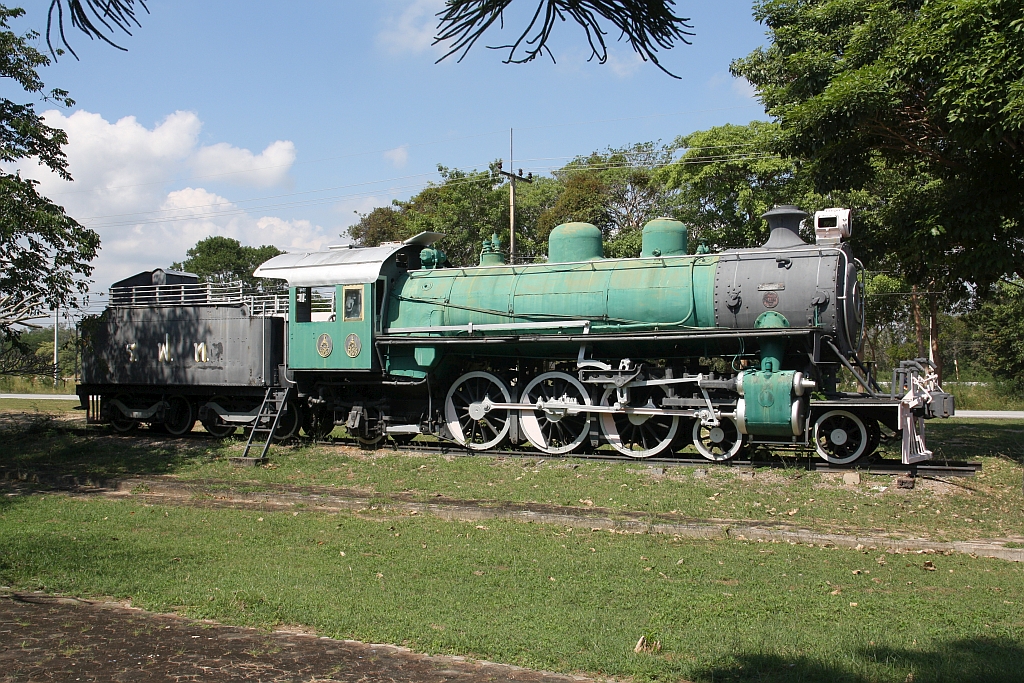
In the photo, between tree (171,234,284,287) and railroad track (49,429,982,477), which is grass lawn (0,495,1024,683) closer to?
railroad track (49,429,982,477)

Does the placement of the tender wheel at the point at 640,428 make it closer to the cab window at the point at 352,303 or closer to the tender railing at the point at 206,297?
the cab window at the point at 352,303

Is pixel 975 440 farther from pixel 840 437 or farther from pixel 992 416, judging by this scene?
pixel 992 416

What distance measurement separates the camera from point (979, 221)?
1327 centimetres

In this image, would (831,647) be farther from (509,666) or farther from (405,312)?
(405,312)

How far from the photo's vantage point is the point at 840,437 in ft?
40.0

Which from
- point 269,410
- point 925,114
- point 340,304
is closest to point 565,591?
point 340,304

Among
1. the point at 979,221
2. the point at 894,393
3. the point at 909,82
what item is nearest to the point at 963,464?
the point at 894,393

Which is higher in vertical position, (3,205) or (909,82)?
(909,82)

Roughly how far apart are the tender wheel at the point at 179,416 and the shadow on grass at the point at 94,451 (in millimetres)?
285

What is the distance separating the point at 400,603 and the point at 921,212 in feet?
38.0

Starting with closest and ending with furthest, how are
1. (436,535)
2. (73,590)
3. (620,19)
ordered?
1. (620,19)
2. (73,590)
3. (436,535)

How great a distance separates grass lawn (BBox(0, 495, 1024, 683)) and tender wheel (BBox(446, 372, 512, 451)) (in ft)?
16.6

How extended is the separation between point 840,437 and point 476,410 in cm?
583

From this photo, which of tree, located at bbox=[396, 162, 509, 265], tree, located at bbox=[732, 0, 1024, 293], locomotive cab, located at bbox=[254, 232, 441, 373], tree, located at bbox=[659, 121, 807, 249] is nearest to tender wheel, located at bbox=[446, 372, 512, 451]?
locomotive cab, located at bbox=[254, 232, 441, 373]
